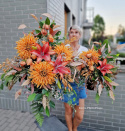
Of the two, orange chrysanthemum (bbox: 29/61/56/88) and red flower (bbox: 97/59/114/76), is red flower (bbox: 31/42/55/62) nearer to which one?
orange chrysanthemum (bbox: 29/61/56/88)

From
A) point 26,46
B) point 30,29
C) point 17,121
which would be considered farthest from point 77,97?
point 30,29

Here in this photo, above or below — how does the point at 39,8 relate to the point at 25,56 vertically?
above

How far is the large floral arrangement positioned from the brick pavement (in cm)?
142

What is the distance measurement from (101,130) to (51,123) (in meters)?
1.01

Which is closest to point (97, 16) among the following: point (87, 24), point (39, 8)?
point (87, 24)

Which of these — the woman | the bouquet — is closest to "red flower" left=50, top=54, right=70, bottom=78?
the bouquet

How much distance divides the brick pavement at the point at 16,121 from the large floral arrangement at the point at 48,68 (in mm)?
1424

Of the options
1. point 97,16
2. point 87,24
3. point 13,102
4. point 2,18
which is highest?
point 97,16

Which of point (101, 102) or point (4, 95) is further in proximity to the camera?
point (4, 95)

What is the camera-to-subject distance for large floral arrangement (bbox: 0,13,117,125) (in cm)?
104

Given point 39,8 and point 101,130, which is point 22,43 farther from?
point 101,130

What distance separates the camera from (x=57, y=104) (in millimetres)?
2734

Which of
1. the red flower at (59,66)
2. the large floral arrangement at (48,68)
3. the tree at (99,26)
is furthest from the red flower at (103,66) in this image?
the tree at (99,26)

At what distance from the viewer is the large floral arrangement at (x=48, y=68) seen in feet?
3.40
